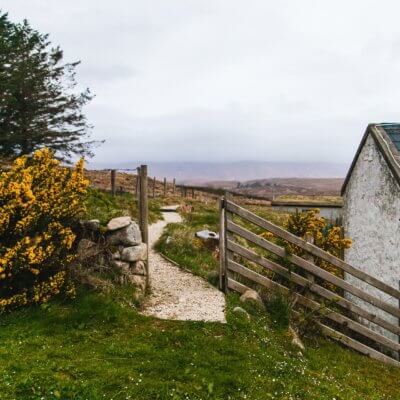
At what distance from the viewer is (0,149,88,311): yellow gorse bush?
290 inches

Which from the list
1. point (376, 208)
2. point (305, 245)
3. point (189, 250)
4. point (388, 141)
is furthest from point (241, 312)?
point (388, 141)

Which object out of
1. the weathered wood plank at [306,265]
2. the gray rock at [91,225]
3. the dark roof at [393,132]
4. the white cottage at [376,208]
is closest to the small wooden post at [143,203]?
the gray rock at [91,225]

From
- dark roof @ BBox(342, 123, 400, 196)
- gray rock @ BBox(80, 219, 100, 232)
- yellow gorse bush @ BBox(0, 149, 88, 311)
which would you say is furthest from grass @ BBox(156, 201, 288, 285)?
dark roof @ BBox(342, 123, 400, 196)

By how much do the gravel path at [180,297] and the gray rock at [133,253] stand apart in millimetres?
928

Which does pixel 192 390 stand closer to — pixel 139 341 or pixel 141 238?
pixel 139 341

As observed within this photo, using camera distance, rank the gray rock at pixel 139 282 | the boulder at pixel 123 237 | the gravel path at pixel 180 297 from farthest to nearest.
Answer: the boulder at pixel 123 237 < the gray rock at pixel 139 282 < the gravel path at pixel 180 297

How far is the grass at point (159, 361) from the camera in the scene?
520 centimetres

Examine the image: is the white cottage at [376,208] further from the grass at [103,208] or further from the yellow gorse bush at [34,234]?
the yellow gorse bush at [34,234]

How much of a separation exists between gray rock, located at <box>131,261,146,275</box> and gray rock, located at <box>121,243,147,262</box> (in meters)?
0.15

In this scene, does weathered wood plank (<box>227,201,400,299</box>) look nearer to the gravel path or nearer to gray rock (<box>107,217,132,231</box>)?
the gravel path

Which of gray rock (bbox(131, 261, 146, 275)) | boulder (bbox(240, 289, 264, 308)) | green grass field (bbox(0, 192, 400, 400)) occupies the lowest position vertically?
green grass field (bbox(0, 192, 400, 400))

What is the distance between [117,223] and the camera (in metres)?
9.36

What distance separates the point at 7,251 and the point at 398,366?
8.77 meters

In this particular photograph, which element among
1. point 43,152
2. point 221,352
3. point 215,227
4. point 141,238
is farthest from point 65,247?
point 215,227
